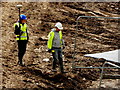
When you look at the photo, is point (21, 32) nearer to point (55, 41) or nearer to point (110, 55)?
point (55, 41)

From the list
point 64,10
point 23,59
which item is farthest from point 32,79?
point 64,10

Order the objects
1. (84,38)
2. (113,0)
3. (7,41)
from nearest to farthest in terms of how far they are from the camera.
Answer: (7,41) < (84,38) < (113,0)

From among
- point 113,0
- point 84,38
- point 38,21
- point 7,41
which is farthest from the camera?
point 113,0

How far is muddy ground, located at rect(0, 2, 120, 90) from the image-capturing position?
934cm

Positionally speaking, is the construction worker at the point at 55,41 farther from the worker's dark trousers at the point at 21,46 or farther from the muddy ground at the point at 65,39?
the worker's dark trousers at the point at 21,46

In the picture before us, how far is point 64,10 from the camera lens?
16.3 metres

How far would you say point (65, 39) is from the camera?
13266 millimetres

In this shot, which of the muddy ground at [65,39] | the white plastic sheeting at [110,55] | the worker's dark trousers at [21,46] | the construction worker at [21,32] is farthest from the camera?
the white plastic sheeting at [110,55]

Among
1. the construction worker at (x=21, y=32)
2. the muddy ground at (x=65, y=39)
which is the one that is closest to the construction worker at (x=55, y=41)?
the muddy ground at (x=65, y=39)

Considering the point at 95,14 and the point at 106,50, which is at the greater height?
the point at 95,14

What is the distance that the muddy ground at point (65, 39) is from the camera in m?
9.34

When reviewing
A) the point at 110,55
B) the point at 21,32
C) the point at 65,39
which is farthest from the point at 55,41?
the point at 65,39

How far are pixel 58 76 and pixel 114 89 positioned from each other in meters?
1.74

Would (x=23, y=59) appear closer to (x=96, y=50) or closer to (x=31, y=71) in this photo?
(x=31, y=71)
